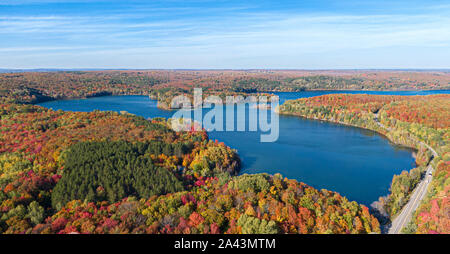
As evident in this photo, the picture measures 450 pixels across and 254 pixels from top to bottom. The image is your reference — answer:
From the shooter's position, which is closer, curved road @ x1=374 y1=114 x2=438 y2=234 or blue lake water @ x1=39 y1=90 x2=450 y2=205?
curved road @ x1=374 y1=114 x2=438 y2=234

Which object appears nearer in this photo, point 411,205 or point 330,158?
point 411,205

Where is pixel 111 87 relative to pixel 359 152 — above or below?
above

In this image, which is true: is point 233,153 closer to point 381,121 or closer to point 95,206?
point 95,206

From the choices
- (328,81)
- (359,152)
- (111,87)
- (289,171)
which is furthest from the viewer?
(328,81)

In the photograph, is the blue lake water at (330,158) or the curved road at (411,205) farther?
the blue lake water at (330,158)

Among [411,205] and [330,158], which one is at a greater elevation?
[330,158]
